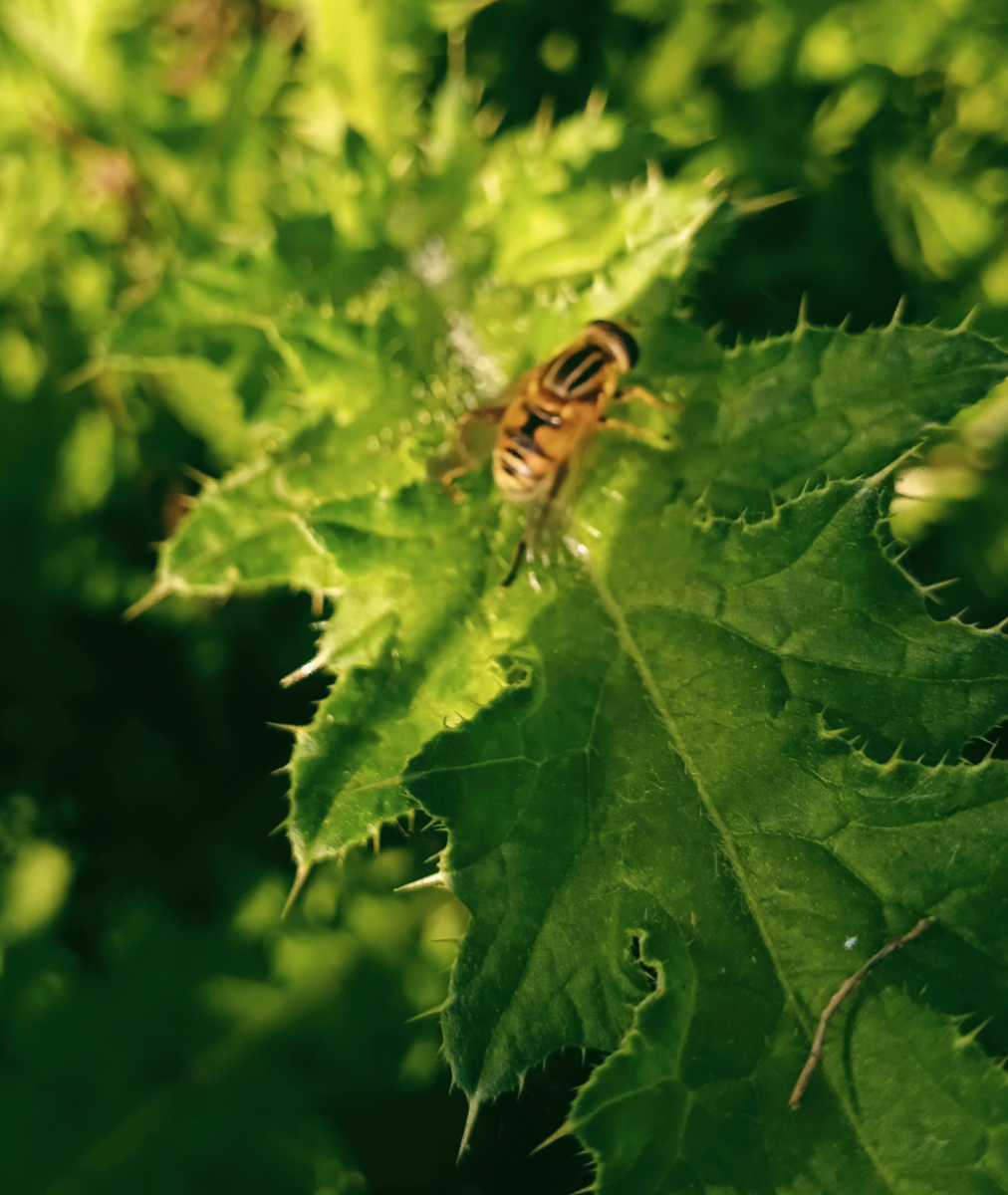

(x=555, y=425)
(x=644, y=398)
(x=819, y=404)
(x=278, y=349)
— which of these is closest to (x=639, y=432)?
(x=644, y=398)

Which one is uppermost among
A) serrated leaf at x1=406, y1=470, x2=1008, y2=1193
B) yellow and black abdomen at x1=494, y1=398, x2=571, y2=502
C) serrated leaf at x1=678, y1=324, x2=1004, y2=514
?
yellow and black abdomen at x1=494, y1=398, x2=571, y2=502

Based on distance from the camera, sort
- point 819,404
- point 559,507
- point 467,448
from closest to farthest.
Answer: point 819,404, point 559,507, point 467,448

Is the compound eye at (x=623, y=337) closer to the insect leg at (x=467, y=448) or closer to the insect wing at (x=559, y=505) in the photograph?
the insect wing at (x=559, y=505)

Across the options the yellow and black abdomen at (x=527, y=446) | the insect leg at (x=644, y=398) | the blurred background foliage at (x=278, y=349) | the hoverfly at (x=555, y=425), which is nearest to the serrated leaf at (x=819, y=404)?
the insect leg at (x=644, y=398)

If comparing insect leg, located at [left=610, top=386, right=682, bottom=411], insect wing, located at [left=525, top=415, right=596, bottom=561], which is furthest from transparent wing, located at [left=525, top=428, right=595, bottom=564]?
insect leg, located at [left=610, top=386, right=682, bottom=411]

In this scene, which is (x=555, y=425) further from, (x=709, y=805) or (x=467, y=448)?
(x=709, y=805)

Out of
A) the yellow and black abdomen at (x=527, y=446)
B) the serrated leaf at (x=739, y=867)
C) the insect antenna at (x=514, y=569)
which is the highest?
the yellow and black abdomen at (x=527, y=446)

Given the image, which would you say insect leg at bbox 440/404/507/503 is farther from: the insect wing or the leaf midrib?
the leaf midrib
